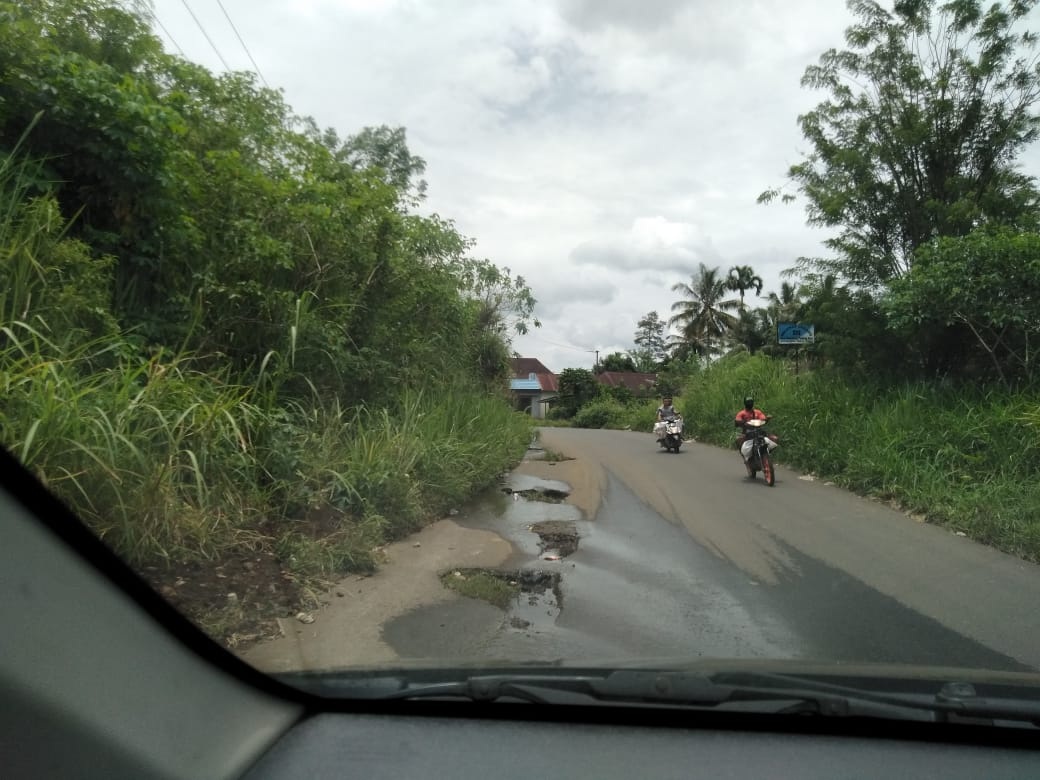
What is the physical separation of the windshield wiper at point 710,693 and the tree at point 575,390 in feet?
159

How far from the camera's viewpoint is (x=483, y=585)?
6.66 meters

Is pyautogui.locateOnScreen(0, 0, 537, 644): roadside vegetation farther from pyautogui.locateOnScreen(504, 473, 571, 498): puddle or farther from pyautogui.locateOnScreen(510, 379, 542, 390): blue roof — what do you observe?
pyautogui.locateOnScreen(510, 379, 542, 390): blue roof

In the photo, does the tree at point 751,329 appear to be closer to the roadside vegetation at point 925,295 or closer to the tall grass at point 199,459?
the roadside vegetation at point 925,295

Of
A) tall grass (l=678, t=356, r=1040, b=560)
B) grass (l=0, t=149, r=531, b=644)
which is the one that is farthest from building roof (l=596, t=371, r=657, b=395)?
grass (l=0, t=149, r=531, b=644)

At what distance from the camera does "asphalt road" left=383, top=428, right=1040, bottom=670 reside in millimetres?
5195

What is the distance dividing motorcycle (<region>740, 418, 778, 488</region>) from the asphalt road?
2313mm

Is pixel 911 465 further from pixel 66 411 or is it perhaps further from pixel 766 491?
pixel 66 411

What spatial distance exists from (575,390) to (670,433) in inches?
1257

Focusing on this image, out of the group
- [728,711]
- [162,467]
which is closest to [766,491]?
[162,467]

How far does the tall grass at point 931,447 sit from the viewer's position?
9.45m

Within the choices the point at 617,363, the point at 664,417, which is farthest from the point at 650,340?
the point at 664,417

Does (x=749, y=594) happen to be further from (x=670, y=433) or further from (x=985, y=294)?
(x=670, y=433)

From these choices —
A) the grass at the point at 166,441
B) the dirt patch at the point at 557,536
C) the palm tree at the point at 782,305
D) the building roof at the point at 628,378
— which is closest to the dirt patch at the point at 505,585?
the grass at the point at 166,441

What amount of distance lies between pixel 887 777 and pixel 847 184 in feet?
51.0
